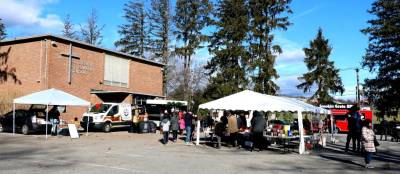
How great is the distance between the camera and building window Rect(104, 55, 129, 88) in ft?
127

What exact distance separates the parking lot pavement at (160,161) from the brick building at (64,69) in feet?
46.3

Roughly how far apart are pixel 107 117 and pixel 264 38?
20239 millimetres

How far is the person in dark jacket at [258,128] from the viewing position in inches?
776

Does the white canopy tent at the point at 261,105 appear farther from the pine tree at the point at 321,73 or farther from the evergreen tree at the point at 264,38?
the pine tree at the point at 321,73

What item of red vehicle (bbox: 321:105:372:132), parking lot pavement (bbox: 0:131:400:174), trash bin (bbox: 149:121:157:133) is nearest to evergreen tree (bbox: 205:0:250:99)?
red vehicle (bbox: 321:105:372:132)

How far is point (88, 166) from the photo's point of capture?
13031mm

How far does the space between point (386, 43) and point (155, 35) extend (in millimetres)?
25646

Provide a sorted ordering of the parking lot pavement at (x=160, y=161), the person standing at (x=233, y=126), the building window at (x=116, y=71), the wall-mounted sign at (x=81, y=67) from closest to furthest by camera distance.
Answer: the parking lot pavement at (x=160, y=161)
the person standing at (x=233, y=126)
the wall-mounted sign at (x=81, y=67)
the building window at (x=116, y=71)

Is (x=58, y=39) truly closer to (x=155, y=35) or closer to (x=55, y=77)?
(x=55, y=77)

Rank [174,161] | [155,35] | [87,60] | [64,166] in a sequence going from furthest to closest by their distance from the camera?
1. [155,35]
2. [87,60]
3. [174,161]
4. [64,166]

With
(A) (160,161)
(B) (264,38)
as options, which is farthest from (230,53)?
(A) (160,161)

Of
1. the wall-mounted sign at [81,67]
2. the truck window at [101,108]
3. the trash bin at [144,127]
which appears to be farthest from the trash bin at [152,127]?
the wall-mounted sign at [81,67]

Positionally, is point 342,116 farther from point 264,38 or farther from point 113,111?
point 113,111

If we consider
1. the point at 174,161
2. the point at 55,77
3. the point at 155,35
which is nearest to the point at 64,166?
the point at 174,161
